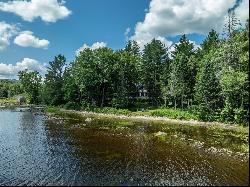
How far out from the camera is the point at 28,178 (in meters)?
28.5

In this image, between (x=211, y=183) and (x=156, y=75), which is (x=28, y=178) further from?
(x=156, y=75)

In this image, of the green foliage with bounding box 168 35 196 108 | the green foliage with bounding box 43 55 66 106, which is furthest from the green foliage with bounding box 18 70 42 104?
the green foliage with bounding box 168 35 196 108

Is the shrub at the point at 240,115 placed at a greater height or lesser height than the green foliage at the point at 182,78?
lesser

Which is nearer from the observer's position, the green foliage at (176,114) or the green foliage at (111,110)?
the green foliage at (176,114)

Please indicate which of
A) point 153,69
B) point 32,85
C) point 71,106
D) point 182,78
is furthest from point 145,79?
point 32,85

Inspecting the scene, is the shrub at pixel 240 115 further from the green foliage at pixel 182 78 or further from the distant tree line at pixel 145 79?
the green foliage at pixel 182 78

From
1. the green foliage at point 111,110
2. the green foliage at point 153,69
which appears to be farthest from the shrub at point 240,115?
the green foliage at point 153,69

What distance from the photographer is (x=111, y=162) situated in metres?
33.9

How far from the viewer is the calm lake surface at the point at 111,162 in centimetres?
2808

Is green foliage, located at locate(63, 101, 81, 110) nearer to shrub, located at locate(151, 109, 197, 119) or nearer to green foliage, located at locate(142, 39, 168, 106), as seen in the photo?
green foliage, located at locate(142, 39, 168, 106)

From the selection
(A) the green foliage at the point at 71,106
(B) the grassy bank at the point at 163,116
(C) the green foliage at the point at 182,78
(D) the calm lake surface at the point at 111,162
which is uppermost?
(C) the green foliage at the point at 182,78

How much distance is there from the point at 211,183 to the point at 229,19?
5004cm

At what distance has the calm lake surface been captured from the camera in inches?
1106

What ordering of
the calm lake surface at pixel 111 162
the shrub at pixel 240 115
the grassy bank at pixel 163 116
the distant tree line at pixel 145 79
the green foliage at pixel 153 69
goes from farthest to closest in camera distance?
1. the green foliage at pixel 153 69
2. the distant tree line at pixel 145 79
3. the grassy bank at pixel 163 116
4. the shrub at pixel 240 115
5. the calm lake surface at pixel 111 162
